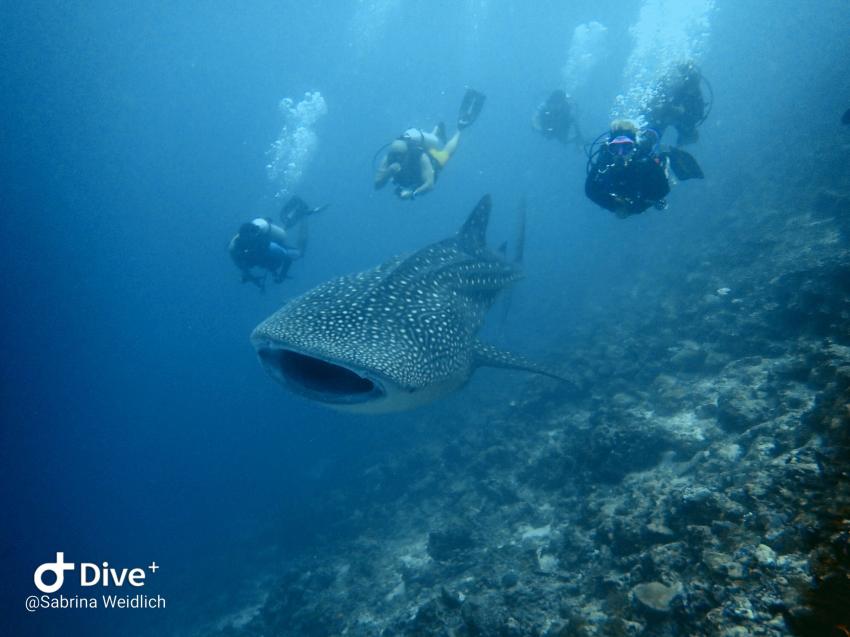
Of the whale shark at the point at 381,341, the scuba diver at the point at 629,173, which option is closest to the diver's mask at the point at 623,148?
the scuba diver at the point at 629,173

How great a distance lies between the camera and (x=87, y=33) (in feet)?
180

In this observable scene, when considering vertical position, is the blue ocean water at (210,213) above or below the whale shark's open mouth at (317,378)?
above

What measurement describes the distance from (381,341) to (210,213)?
12304 cm

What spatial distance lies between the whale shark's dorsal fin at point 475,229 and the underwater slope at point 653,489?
430cm

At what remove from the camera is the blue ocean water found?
73.0ft

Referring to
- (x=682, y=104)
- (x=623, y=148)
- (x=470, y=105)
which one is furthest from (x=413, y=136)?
(x=470, y=105)

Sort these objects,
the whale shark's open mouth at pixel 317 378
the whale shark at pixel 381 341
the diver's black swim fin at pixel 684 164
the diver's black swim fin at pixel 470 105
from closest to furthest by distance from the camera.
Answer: the whale shark at pixel 381 341 → the whale shark's open mouth at pixel 317 378 → the diver's black swim fin at pixel 684 164 → the diver's black swim fin at pixel 470 105

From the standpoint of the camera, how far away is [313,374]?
4766 mm

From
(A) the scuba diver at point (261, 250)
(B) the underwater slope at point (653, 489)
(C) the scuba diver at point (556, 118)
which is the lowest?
(B) the underwater slope at point (653, 489)

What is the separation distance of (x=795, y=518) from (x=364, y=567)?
26.7 feet

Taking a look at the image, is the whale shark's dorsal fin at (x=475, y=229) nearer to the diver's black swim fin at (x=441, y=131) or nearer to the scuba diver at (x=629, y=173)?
the scuba diver at (x=629, y=173)

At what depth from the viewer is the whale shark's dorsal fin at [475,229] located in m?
8.80

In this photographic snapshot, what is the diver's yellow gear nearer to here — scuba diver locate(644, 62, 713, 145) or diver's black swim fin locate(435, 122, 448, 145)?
diver's black swim fin locate(435, 122, 448, 145)

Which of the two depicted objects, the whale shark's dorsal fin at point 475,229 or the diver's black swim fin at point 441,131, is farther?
the diver's black swim fin at point 441,131
